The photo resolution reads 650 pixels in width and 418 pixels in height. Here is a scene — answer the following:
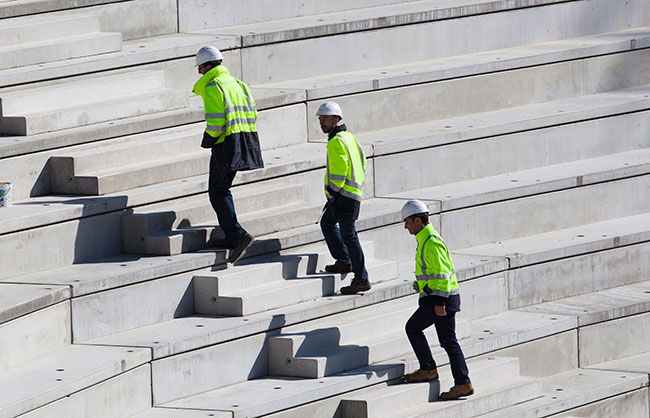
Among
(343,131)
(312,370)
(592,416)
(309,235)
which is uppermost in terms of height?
(343,131)

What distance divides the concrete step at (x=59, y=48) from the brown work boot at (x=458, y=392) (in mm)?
4581

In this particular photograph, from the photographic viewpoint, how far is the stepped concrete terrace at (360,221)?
10.1 m

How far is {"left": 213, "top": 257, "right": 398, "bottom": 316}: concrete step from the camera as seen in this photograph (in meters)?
10.7

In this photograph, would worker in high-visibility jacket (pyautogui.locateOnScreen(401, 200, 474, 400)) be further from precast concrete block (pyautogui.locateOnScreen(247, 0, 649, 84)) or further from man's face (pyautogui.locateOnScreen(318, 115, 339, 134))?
precast concrete block (pyautogui.locateOnScreen(247, 0, 649, 84))

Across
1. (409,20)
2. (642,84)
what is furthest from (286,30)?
(642,84)

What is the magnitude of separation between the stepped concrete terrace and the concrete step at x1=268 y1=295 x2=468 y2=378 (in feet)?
0.07

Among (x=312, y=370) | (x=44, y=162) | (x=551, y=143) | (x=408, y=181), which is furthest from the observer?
(x=551, y=143)

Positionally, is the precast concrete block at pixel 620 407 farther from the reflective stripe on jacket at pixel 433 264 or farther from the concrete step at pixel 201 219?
the concrete step at pixel 201 219

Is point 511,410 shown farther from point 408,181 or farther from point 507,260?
point 408,181

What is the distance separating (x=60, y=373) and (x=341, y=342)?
7.81 ft

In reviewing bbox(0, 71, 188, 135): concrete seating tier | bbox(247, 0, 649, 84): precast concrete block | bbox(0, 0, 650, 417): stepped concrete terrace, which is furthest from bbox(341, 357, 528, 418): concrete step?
bbox(247, 0, 649, 84): precast concrete block

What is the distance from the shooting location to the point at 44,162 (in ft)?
37.6

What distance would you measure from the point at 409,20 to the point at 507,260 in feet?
11.6

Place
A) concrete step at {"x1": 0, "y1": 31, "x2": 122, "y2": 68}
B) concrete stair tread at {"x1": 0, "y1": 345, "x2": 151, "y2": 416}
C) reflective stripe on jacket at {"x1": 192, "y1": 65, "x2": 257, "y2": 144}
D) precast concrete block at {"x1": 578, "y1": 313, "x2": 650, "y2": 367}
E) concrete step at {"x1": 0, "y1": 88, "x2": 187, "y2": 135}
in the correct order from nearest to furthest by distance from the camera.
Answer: concrete stair tread at {"x1": 0, "y1": 345, "x2": 151, "y2": 416} < reflective stripe on jacket at {"x1": 192, "y1": 65, "x2": 257, "y2": 144} < concrete step at {"x1": 0, "y1": 88, "x2": 187, "y2": 135} < concrete step at {"x1": 0, "y1": 31, "x2": 122, "y2": 68} < precast concrete block at {"x1": 578, "y1": 313, "x2": 650, "y2": 367}
